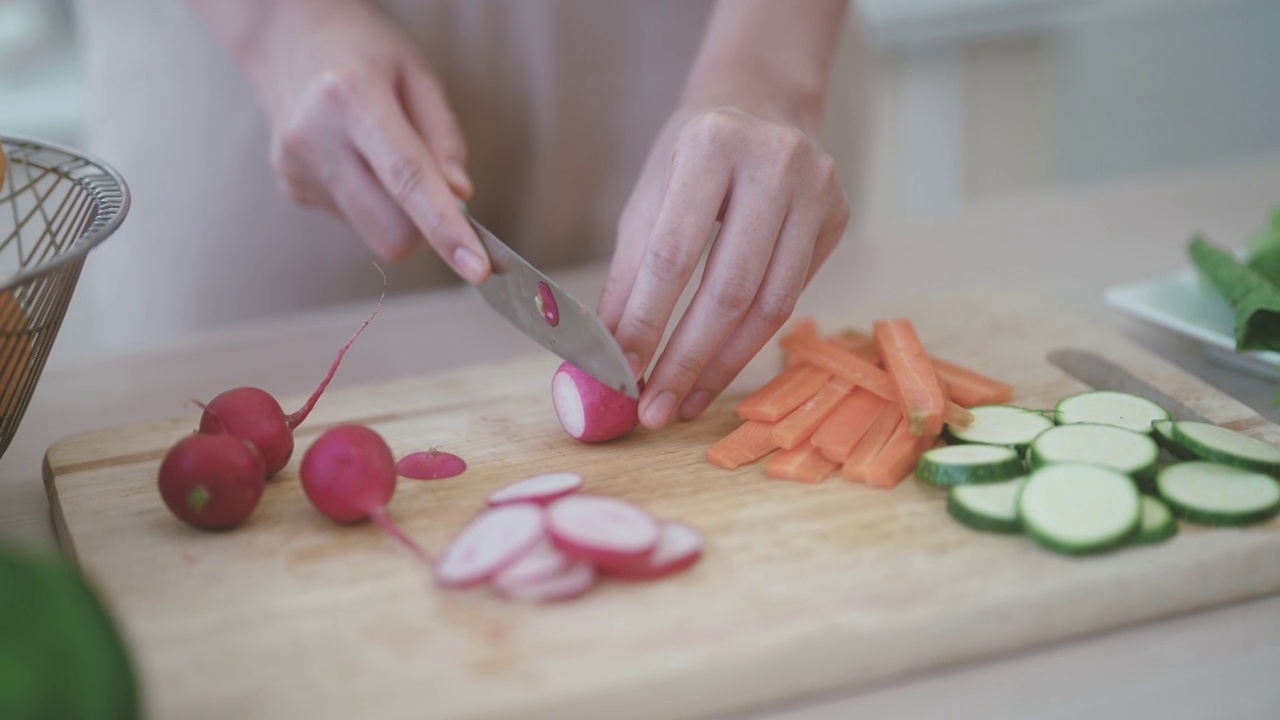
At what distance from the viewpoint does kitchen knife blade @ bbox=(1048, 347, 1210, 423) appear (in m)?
2.04

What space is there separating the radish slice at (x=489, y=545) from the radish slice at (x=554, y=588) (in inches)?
1.5

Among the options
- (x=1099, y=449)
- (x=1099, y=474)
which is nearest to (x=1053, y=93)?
(x=1099, y=449)

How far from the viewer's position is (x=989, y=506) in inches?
62.9

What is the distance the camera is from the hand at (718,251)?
1.83 m

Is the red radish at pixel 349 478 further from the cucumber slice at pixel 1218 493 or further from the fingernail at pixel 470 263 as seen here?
the cucumber slice at pixel 1218 493

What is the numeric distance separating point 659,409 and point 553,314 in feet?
0.79

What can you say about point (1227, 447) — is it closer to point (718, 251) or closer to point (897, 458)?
point (897, 458)

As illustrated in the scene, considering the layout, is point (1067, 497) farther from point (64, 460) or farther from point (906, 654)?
point (64, 460)

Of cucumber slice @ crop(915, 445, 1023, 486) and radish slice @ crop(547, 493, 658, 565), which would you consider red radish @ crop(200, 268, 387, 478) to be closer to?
radish slice @ crop(547, 493, 658, 565)

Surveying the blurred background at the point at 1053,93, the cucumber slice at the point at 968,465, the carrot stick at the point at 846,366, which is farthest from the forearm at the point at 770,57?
the blurred background at the point at 1053,93

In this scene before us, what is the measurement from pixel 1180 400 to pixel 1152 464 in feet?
1.49

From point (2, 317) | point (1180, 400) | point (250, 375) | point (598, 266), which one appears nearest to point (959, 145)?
point (598, 266)

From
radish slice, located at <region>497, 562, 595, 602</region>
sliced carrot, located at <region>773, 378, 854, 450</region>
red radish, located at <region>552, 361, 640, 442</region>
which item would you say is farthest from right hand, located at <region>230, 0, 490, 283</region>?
radish slice, located at <region>497, 562, 595, 602</region>

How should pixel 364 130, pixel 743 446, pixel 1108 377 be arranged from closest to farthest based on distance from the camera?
pixel 743 446 < pixel 364 130 < pixel 1108 377
